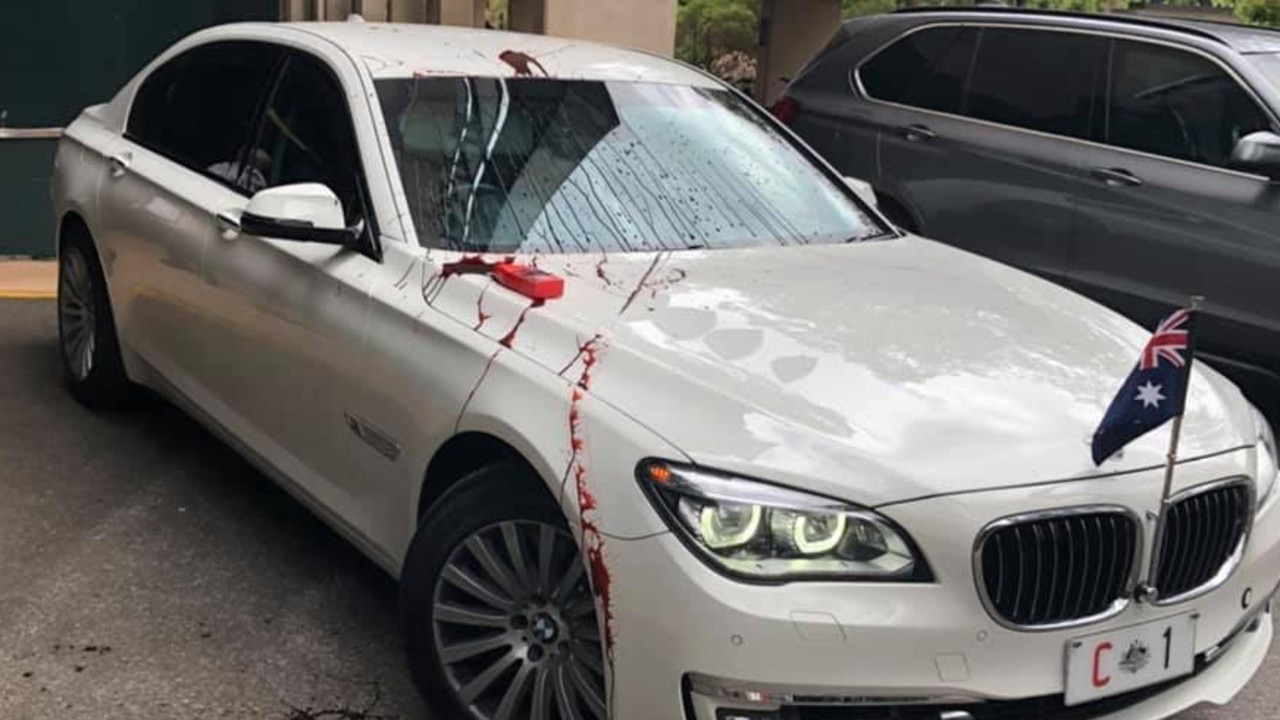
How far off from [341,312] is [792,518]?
5.21 ft

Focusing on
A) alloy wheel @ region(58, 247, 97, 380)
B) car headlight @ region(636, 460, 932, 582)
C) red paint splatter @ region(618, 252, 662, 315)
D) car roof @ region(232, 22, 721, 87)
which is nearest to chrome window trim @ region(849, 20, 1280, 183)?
car roof @ region(232, 22, 721, 87)

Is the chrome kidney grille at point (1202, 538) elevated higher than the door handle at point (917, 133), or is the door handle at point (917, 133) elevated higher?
the door handle at point (917, 133)

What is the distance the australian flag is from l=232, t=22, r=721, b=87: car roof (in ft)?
7.02

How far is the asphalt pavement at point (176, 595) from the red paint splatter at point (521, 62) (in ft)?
5.32

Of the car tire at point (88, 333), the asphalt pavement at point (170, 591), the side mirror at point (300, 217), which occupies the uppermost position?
the side mirror at point (300, 217)

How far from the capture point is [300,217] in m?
3.71

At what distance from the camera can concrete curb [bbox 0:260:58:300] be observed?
7527mm

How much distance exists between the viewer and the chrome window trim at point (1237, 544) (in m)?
2.91

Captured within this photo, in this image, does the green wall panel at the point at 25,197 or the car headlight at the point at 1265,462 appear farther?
the green wall panel at the point at 25,197

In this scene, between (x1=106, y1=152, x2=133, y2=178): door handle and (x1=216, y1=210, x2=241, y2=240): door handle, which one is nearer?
(x1=216, y1=210, x2=241, y2=240): door handle

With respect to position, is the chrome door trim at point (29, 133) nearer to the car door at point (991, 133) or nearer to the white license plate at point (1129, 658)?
the car door at point (991, 133)

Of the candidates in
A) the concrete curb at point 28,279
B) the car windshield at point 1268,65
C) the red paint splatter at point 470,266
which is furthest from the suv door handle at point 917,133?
the concrete curb at point 28,279

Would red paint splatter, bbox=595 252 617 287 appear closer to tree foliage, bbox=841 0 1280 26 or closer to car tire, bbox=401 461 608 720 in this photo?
car tire, bbox=401 461 608 720

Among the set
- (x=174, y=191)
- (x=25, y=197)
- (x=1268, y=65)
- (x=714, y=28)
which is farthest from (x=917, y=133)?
(x=714, y=28)
